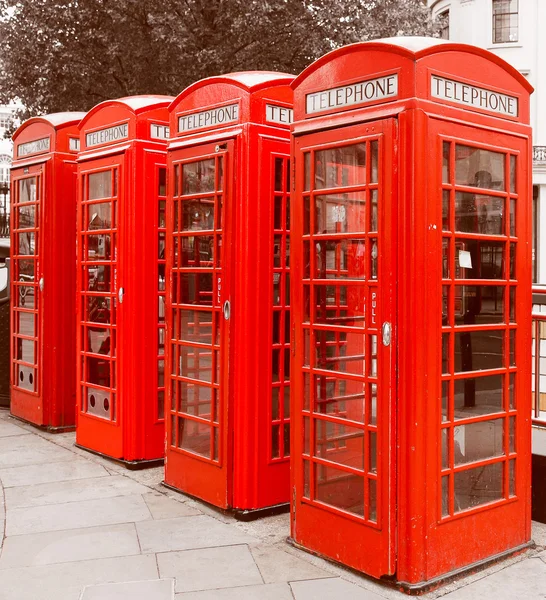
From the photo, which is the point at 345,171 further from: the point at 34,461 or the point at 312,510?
the point at 34,461

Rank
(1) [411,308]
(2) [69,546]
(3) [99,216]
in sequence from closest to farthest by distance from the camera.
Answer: (1) [411,308] < (2) [69,546] < (3) [99,216]

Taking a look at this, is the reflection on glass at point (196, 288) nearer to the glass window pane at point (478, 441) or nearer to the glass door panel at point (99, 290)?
the glass door panel at point (99, 290)

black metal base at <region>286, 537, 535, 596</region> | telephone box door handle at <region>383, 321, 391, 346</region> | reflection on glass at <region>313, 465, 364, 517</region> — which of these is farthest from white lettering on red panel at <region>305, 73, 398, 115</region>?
black metal base at <region>286, 537, 535, 596</region>

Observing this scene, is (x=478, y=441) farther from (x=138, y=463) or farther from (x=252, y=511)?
(x=138, y=463)

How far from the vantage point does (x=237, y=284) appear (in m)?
5.04

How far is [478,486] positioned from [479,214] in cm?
151

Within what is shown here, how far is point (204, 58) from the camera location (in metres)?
14.5

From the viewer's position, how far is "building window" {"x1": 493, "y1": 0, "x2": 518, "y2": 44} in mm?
26109

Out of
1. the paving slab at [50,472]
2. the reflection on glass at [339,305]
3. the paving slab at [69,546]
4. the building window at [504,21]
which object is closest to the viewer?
the reflection on glass at [339,305]

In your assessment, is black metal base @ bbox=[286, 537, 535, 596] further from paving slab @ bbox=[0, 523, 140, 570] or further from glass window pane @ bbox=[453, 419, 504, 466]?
paving slab @ bbox=[0, 523, 140, 570]

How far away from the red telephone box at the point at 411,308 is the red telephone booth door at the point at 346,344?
0.01m

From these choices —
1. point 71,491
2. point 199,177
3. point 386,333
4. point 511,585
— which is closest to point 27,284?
point 71,491

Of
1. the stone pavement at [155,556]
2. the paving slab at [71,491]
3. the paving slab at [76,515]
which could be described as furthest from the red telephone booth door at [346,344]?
the paving slab at [71,491]

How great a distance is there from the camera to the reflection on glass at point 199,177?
5285 mm
